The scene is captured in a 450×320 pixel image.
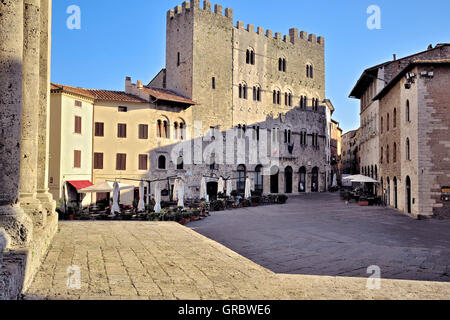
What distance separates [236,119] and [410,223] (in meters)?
21.3

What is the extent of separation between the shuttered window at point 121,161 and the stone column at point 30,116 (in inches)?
878

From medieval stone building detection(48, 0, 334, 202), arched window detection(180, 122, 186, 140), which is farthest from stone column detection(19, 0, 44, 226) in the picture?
arched window detection(180, 122, 186, 140)

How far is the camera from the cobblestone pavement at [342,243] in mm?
8672

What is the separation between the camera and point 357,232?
14.4 metres

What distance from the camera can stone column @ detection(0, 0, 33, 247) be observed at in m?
5.50

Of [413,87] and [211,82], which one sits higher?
[211,82]

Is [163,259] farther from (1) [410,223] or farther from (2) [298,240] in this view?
(1) [410,223]

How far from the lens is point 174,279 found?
5.71 m

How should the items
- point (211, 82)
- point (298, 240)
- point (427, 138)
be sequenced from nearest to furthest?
1. point (298, 240)
2. point (427, 138)
3. point (211, 82)

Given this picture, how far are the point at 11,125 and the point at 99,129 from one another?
23675 millimetres

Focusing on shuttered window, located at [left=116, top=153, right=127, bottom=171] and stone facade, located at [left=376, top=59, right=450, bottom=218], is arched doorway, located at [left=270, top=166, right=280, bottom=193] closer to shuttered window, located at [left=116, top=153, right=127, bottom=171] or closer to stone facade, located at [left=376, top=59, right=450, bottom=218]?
shuttered window, located at [left=116, top=153, right=127, bottom=171]
